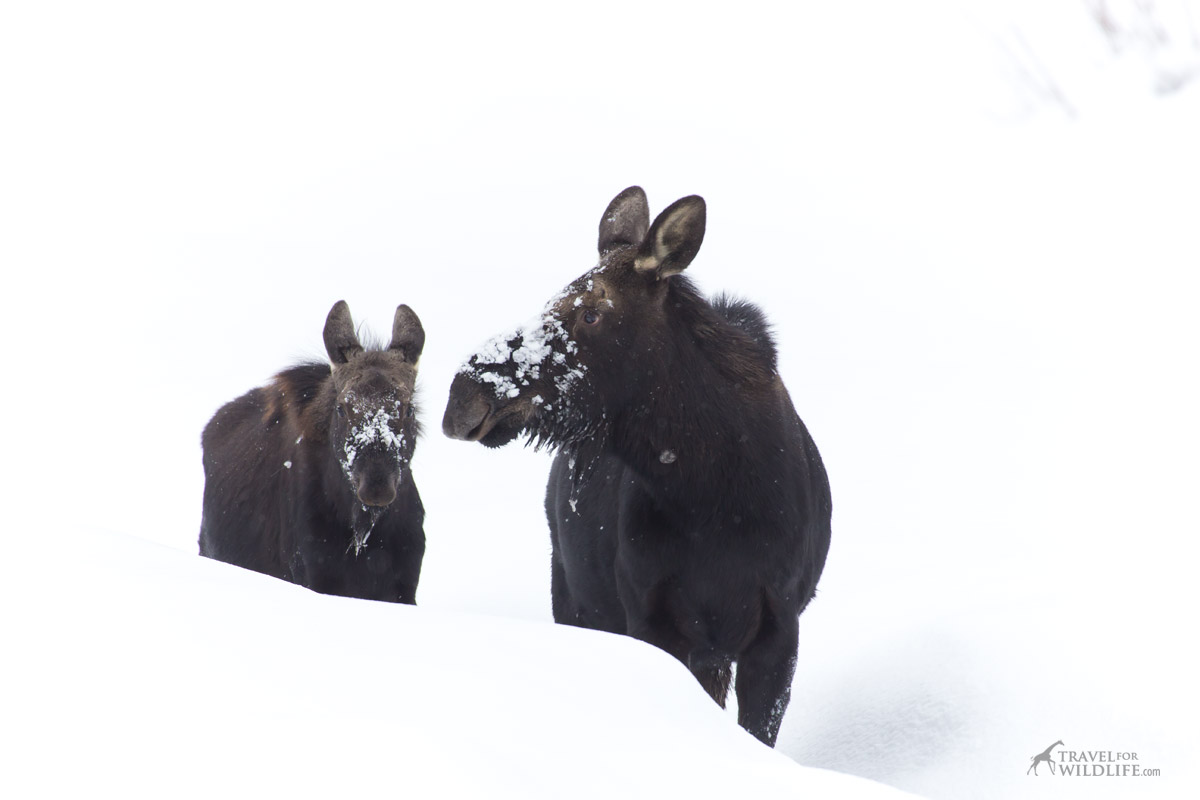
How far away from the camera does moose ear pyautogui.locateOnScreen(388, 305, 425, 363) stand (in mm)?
7215

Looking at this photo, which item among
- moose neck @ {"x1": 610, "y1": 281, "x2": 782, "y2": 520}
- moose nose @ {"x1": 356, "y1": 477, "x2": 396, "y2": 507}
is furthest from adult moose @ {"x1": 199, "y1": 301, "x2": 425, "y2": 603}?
moose neck @ {"x1": 610, "y1": 281, "x2": 782, "y2": 520}

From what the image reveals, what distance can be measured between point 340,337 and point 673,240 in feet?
8.80

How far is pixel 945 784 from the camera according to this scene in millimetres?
5402

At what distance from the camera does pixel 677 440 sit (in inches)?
200

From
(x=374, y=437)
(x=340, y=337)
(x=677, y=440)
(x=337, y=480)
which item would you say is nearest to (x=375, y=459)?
(x=374, y=437)

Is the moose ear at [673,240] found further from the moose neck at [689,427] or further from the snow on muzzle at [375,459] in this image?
the snow on muzzle at [375,459]

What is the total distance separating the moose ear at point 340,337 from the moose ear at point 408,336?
0.74 ft

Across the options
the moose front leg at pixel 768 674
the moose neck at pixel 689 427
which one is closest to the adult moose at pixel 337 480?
the moose neck at pixel 689 427

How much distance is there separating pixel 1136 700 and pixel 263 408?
210 inches

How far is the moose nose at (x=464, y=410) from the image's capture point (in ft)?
15.6

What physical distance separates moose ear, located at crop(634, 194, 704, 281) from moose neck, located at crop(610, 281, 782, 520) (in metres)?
0.20

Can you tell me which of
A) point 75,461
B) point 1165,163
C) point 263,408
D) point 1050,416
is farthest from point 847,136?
point 263,408

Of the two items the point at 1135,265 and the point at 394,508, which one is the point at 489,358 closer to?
the point at 394,508

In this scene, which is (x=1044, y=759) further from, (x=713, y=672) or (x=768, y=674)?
(x=713, y=672)
